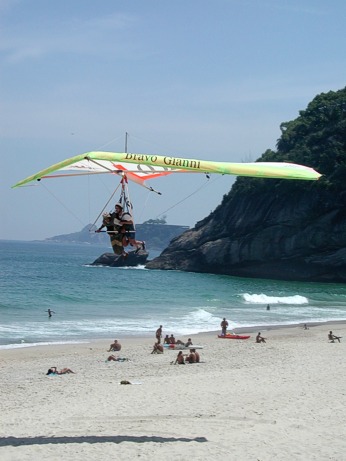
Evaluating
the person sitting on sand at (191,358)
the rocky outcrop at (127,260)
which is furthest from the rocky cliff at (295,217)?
the person sitting on sand at (191,358)

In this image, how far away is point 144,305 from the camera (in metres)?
46.8

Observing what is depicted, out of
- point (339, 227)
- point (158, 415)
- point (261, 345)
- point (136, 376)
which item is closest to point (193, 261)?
point (339, 227)

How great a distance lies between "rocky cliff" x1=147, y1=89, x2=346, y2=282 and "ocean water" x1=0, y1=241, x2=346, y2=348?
366cm

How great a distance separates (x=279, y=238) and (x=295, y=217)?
272 cm

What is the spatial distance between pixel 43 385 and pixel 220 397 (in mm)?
4866

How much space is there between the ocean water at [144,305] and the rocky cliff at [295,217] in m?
3.66

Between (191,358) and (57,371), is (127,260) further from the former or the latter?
(57,371)

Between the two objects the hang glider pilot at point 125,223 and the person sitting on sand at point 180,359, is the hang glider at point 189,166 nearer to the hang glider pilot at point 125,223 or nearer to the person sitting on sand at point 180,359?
the hang glider pilot at point 125,223

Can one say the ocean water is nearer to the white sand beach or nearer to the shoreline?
the shoreline

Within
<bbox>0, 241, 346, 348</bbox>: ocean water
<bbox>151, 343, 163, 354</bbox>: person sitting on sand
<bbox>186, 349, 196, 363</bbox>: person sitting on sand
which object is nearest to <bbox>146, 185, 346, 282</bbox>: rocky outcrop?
<bbox>0, 241, 346, 348</bbox>: ocean water

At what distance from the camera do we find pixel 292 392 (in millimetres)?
16125

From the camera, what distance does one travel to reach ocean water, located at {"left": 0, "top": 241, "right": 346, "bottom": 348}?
110ft

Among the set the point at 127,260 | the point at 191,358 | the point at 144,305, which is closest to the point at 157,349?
the point at 191,358

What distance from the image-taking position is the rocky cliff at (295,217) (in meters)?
73.9
